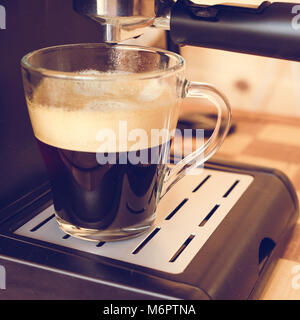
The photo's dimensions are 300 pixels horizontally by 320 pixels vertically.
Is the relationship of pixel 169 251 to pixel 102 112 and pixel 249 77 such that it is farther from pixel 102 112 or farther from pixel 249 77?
pixel 249 77

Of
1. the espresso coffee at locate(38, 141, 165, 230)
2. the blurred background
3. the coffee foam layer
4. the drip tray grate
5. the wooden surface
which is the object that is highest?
the coffee foam layer

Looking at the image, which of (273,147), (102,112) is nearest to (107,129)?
(102,112)

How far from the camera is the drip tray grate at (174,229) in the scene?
0.37 meters

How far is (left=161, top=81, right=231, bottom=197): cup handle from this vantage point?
0.39 metres

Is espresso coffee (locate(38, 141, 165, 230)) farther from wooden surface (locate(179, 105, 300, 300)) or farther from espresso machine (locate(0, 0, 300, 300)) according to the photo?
wooden surface (locate(179, 105, 300, 300))

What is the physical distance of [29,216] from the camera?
420 mm

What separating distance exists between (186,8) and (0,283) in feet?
0.82

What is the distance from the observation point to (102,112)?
34cm

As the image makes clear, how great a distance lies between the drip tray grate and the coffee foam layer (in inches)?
3.0

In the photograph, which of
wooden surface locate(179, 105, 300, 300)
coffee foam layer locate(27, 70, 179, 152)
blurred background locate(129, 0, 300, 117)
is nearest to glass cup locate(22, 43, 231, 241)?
coffee foam layer locate(27, 70, 179, 152)
